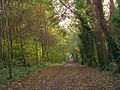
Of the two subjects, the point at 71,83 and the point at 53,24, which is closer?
the point at 71,83

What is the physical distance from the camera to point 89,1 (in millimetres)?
35188

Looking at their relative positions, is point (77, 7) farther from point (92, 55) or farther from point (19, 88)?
point (19, 88)

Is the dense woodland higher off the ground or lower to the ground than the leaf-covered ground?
higher

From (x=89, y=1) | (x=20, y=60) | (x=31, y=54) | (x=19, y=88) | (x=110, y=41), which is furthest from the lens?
(x=31, y=54)

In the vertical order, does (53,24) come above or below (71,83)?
above

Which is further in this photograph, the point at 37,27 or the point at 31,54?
the point at 31,54

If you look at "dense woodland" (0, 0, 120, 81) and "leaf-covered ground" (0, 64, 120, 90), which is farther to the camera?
"dense woodland" (0, 0, 120, 81)

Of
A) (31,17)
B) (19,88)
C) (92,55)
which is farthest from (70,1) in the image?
(19,88)

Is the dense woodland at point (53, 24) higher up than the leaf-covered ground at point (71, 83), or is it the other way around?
the dense woodland at point (53, 24)

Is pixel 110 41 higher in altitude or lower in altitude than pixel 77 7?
lower

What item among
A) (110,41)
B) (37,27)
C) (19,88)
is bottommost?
(19,88)

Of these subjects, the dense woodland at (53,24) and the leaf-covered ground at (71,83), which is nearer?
the leaf-covered ground at (71,83)

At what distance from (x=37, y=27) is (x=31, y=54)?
7.06m

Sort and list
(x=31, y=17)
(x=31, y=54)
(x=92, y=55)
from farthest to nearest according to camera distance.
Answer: (x=31, y=54) < (x=92, y=55) < (x=31, y=17)
